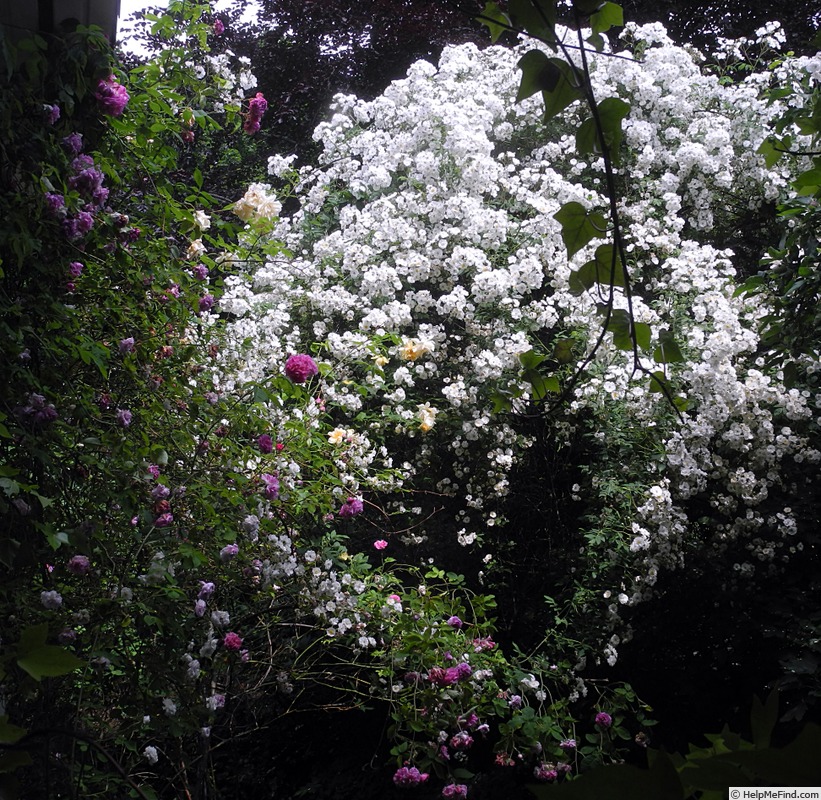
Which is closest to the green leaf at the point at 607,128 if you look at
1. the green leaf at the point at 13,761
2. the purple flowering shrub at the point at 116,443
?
the green leaf at the point at 13,761

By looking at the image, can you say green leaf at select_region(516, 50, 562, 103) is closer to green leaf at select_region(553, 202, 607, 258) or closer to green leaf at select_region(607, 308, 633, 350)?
green leaf at select_region(553, 202, 607, 258)

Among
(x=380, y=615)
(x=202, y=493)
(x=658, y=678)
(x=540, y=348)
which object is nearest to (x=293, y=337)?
(x=540, y=348)

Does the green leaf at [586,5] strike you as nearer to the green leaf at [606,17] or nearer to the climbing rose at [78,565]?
the green leaf at [606,17]

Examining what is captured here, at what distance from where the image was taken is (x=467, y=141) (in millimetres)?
4078

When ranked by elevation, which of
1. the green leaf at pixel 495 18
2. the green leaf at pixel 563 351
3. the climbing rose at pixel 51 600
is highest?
the green leaf at pixel 495 18

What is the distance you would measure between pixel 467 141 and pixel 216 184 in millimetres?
4134

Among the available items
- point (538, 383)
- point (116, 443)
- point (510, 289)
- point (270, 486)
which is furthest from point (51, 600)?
point (510, 289)

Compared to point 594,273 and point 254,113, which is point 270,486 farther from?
point 594,273

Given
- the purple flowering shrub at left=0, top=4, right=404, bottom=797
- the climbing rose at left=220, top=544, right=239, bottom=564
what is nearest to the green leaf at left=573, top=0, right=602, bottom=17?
the purple flowering shrub at left=0, top=4, right=404, bottom=797

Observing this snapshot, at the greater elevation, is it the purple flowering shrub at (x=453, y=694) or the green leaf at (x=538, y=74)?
the green leaf at (x=538, y=74)

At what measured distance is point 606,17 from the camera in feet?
2.25

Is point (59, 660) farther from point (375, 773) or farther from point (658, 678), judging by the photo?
point (658, 678)

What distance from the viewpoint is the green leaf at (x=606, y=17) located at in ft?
2.17

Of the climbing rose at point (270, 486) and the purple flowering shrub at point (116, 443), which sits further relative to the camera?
the climbing rose at point (270, 486)
